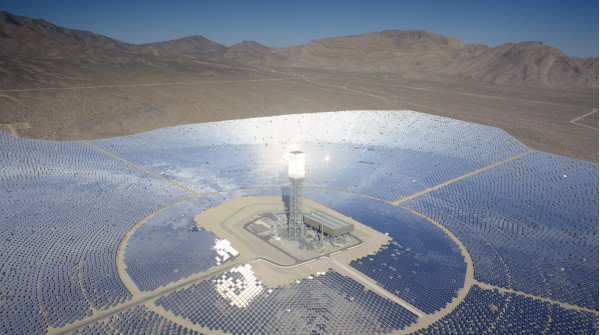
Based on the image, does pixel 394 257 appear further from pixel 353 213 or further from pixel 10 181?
pixel 10 181

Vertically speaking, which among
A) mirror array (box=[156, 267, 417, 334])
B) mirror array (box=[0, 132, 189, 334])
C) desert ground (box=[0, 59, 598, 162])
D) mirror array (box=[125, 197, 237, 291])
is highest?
desert ground (box=[0, 59, 598, 162])

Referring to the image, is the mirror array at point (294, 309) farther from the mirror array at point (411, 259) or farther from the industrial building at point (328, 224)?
the industrial building at point (328, 224)

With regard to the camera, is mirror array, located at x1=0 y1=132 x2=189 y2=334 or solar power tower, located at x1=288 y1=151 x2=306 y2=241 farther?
solar power tower, located at x1=288 y1=151 x2=306 y2=241

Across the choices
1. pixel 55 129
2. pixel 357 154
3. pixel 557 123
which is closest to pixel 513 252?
pixel 357 154

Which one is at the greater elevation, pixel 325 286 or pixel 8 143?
pixel 8 143

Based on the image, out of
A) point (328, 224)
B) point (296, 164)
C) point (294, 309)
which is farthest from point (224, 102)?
point (294, 309)

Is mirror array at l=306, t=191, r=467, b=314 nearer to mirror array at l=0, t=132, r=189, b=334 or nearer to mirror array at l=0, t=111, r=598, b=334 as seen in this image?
mirror array at l=0, t=111, r=598, b=334

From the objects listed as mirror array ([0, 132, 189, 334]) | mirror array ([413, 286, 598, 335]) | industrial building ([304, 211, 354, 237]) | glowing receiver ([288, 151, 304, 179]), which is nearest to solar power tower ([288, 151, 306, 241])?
glowing receiver ([288, 151, 304, 179])
